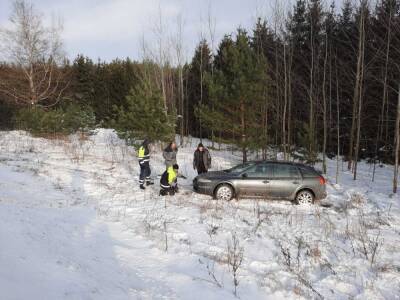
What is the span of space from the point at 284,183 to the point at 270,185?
0.47m

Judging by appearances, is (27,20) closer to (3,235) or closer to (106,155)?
(106,155)

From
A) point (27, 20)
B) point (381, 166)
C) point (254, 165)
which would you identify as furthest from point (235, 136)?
point (27, 20)

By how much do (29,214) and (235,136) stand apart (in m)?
12.2

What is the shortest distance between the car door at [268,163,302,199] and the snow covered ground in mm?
415

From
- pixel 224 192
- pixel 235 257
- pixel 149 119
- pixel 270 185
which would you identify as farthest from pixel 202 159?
pixel 235 257

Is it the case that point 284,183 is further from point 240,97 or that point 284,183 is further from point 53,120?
point 53,120

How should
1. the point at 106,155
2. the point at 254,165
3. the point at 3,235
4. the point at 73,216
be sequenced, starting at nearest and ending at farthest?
1. the point at 3,235
2. the point at 73,216
3. the point at 254,165
4. the point at 106,155

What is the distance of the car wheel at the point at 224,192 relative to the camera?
410 inches

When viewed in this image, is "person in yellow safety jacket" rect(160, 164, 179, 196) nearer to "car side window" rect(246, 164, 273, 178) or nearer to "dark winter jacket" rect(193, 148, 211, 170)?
"dark winter jacket" rect(193, 148, 211, 170)

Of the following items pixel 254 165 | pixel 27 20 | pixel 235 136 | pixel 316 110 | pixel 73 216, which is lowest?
pixel 73 216

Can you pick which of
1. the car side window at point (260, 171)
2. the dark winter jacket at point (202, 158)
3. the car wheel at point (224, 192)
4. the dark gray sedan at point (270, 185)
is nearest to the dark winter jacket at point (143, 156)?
the dark gray sedan at point (270, 185)

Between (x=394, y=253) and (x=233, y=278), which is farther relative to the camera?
(x=394, y=253)

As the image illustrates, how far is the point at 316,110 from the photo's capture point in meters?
22.1

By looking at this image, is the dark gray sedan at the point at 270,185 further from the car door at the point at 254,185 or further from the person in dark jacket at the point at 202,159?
the person in dark jacket at the point at 202,159
